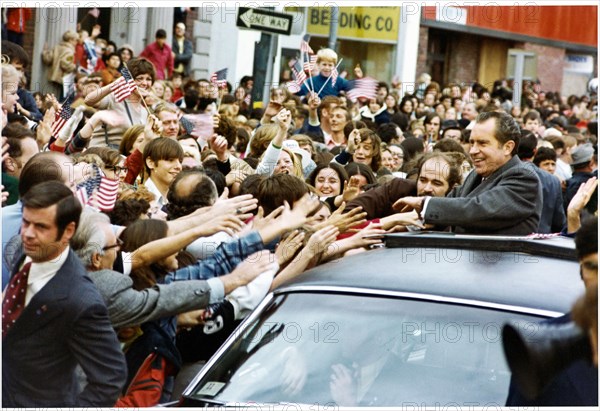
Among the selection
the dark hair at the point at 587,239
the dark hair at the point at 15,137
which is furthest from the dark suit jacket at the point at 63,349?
the dark hair at the point at 15,137

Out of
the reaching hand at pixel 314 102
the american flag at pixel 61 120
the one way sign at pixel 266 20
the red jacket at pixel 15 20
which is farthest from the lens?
the red jacket at pixel 15 20

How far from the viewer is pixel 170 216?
6254 millimetres

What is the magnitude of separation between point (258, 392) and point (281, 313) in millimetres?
358

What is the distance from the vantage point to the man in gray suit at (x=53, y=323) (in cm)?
440

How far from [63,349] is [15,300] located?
26 centimetres

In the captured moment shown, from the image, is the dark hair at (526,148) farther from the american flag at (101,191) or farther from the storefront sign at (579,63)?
the storefront sign at (579,63)

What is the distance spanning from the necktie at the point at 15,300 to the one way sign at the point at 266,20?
8.16 metres

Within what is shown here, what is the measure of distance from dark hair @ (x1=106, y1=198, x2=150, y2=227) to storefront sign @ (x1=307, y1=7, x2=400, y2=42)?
2599cm

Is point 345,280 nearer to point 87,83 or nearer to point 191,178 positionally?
point 191,178

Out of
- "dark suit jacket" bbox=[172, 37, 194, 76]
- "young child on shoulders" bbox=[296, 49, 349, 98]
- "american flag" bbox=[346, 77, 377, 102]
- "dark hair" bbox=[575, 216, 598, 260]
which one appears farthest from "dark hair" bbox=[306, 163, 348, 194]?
"dark suit jacket" bbox=[172, 37, 194, 76]

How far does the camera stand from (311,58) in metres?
14.3

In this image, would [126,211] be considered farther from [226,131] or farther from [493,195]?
[226,131]

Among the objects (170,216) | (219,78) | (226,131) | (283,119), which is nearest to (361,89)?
(219,78)

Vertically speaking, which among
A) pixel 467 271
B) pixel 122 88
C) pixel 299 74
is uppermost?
pixel 299 74
